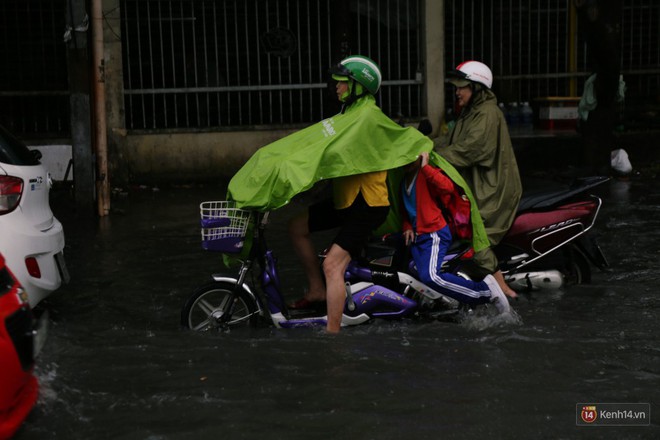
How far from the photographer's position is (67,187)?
1285cm

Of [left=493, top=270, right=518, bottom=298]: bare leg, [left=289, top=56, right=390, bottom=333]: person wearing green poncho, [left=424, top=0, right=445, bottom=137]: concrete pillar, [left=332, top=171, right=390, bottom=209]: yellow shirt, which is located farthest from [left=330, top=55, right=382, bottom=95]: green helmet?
[left=424, top=0, right=445, bottom=137]: concrete pillar

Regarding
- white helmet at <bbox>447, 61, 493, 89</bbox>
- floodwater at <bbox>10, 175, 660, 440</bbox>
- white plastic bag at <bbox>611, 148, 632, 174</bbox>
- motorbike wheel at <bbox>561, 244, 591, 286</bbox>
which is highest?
white helmet at <bbox>447, 61, 493, 89</bbox>

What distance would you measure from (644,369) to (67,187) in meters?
9.01

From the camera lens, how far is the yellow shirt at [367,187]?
19.7 feet

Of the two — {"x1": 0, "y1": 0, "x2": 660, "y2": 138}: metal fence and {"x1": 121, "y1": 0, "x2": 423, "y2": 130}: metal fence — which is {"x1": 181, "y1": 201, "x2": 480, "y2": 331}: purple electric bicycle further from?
{"x1": 121, "y1": 0, "x2": 423, "y2": 130}: metal fence

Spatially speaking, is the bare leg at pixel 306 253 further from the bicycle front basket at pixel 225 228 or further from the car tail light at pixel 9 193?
the car tail light at pixel 9 193

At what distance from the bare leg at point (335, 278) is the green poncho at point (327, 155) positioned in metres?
0.50

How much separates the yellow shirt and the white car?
6.43 feet

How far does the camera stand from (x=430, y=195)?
633 cm

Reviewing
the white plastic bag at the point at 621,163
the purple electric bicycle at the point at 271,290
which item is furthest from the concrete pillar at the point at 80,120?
the white plastic bag at the point at 621,163

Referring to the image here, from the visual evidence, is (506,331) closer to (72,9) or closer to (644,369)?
(644,369)

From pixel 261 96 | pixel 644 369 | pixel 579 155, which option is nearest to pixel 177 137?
pixel 261 96

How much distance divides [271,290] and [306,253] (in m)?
0.38

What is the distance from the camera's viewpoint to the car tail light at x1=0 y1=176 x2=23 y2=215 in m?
6.15
